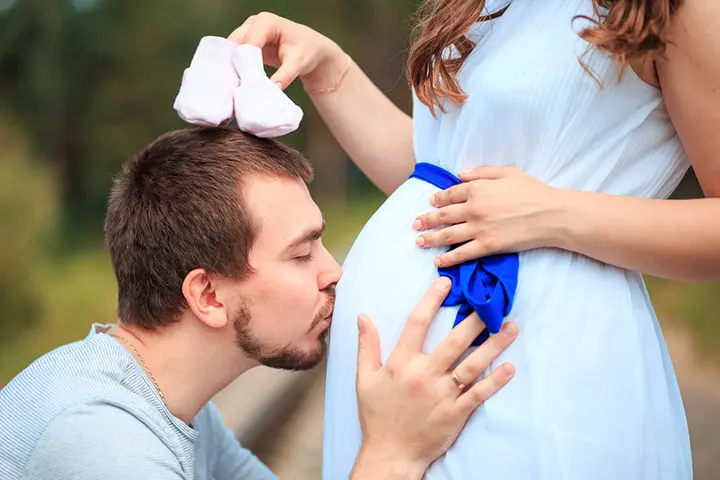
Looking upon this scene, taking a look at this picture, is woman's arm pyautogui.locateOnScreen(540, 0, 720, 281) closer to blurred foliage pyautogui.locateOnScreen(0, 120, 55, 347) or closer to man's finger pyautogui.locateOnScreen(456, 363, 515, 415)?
man's finger pyautogui.locateOnScreen(456, 363, 515, 415)

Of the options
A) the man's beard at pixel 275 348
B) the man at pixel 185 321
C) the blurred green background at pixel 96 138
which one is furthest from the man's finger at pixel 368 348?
the blurred green background at pixel 96 138

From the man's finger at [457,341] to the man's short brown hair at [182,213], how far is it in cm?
41

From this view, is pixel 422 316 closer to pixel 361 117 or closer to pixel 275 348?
pixel 275 348

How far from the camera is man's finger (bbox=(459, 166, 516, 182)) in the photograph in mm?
1272

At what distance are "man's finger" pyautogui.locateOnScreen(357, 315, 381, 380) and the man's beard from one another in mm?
214

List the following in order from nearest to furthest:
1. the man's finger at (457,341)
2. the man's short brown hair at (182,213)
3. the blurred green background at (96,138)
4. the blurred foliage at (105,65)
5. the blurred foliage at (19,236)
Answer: the man's finger at (457,341) < the man's short brown hair at (182,213) < the blurred foliage at (19,236) < the blurred green background at (96,138) < the blurred foliage at (105,65)

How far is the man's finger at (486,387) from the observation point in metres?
1.21

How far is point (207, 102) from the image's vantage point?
1.42 metres

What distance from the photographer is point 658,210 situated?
1192 mm

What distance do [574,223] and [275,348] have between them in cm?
62

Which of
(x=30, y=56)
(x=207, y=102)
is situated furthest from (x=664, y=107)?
(x=30, y=56)

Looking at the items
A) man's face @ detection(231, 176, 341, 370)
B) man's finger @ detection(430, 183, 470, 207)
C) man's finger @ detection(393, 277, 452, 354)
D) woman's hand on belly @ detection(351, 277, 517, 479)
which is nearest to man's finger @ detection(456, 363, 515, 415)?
woman's hand on belly @ detection(351, 277, 517, 479)

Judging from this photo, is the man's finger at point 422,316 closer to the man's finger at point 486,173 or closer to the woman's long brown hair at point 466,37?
the man's finger at point 486,173

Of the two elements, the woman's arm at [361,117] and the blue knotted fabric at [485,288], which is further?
the woman's arm at [361,117]
